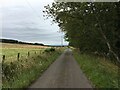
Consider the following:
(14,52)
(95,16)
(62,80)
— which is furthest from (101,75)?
(14,52)

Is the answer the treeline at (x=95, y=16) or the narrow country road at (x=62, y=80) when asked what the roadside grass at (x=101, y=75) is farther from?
the treeline at (x=95, y=16)

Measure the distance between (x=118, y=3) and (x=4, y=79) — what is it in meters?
13.2

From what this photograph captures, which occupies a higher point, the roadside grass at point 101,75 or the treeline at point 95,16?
the treeline at point 95,16

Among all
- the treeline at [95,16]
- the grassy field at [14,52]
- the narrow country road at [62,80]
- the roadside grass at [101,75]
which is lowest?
the narrow country road at [62,80]

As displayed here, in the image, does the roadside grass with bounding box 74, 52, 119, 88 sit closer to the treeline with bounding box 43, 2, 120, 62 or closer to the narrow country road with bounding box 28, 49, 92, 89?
the narrow country road with bounding box 28, 49, 92, 89

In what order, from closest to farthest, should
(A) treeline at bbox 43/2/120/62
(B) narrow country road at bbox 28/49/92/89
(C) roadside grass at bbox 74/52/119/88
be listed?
1. (C) roadside grass at bbox 74/52/119/88
2. (B) narrow country road at bbox 28/49/92/89
3. (A) treeline at bbox 43/2/120/62

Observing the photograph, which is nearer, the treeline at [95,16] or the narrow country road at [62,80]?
the narrow country road at [62,80]

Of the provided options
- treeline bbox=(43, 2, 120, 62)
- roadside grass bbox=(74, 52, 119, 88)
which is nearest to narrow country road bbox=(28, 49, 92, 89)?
roadside grass bbox=(74, 52, 119, 88)

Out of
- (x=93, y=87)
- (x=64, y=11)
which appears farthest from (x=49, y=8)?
(x=93, y=87)

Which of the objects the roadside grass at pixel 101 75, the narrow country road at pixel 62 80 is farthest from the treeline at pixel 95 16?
the narrow country road at pixel 62 80

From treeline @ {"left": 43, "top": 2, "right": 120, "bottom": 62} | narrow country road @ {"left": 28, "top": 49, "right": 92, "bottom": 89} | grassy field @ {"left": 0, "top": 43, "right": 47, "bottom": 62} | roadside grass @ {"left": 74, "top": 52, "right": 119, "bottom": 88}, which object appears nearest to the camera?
roadside grass @ {"left": 74, "top": 52, "right": 119, "bottom": 88}

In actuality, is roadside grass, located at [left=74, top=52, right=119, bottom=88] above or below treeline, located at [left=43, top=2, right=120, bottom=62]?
below

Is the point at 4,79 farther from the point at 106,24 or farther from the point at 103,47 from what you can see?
the point at 103,47

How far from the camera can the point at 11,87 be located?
37.6ft
